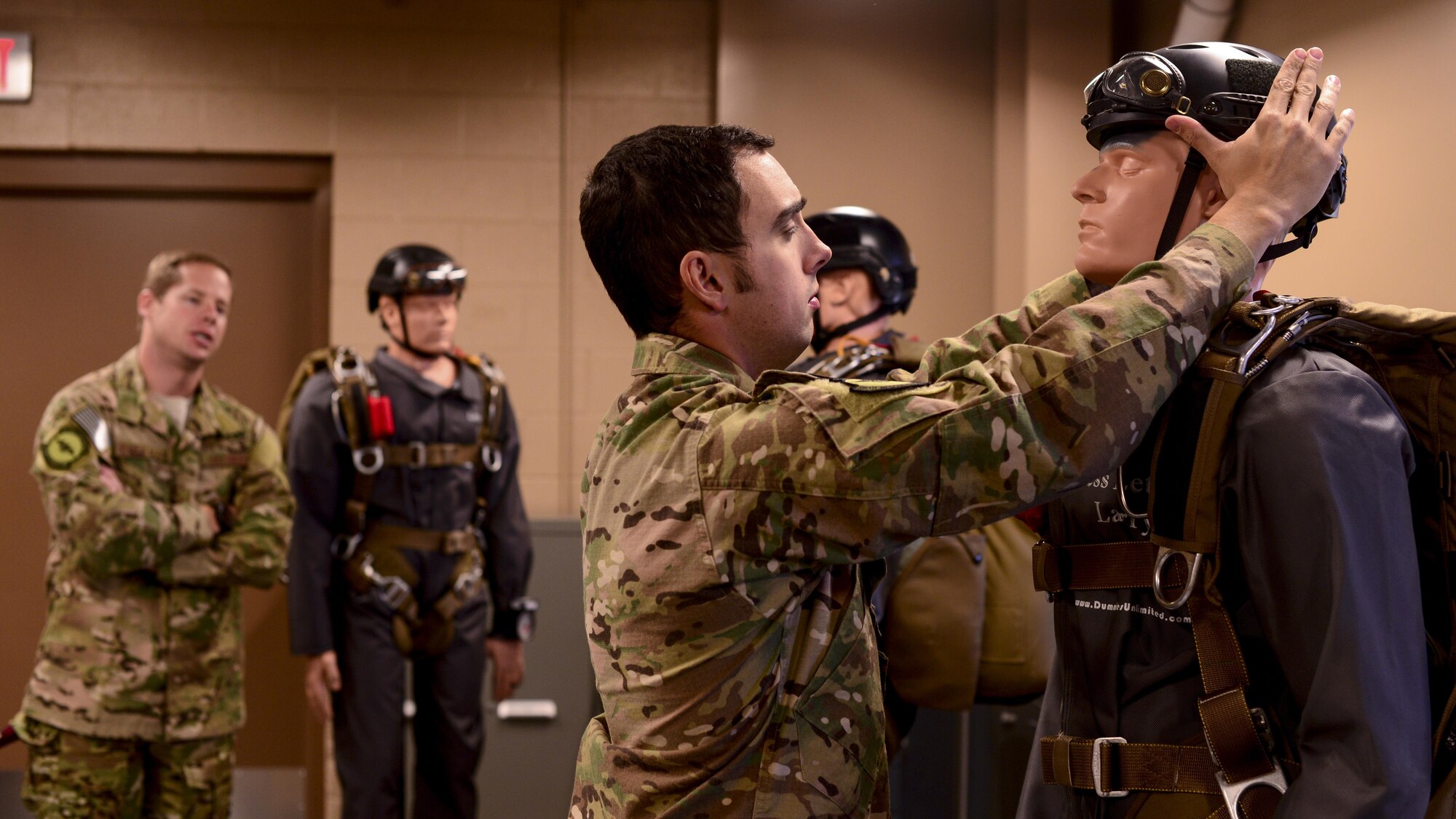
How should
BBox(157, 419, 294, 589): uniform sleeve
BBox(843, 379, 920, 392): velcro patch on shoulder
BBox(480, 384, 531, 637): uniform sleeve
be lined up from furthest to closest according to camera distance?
BBox(480, 384, 531, 637): uniform sleeve < BBox(157, 419, 294, 589): uniform sleeve < BBox(843, 379, 920, 392): velcro patch on shoulder

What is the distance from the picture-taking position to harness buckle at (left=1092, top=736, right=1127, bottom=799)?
1.37m

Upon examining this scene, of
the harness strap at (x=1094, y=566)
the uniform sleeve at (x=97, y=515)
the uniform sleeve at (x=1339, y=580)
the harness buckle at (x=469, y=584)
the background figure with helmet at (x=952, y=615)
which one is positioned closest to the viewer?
the uniform sleeve at (x=1339, y=580)

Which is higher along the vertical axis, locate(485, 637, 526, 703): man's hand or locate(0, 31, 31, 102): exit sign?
locate(0, 31, 31, 102): exit sign

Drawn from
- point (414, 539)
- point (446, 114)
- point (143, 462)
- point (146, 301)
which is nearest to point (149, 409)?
point (143, 462)

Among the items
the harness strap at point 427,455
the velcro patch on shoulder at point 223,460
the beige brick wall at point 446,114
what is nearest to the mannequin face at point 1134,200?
the harness strap at point 427,455

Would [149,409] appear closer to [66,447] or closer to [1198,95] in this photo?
[66,447]

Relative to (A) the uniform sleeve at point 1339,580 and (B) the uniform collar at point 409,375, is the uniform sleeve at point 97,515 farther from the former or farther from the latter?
(A) the uniform sleeve at point 1339,580

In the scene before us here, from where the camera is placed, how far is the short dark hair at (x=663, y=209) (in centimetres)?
149

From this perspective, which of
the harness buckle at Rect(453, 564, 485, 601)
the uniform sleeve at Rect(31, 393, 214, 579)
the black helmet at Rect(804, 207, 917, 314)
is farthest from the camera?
the harness buckle at Rect(453, 564, 485, 601)

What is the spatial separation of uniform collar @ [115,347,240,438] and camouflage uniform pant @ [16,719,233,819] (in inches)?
37.0

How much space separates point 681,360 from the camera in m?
1.48

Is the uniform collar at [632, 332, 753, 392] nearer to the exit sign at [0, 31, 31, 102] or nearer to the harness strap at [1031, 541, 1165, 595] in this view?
the harness strap at [1031, 541, 1165, 595]

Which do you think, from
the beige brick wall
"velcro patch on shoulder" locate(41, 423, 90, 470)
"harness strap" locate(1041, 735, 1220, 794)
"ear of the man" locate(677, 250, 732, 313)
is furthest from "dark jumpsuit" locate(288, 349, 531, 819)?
"harness strap" locate(1041, 735, 1220, 794)

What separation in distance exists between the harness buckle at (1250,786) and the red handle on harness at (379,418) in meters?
3.25
